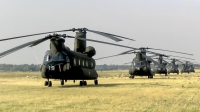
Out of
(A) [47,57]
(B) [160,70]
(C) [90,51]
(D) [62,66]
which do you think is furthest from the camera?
(B) [160,70]

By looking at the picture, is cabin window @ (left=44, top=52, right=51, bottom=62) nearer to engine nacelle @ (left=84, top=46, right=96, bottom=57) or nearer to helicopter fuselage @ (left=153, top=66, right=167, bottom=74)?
engine nacelle @ (left=84, top=46, right=96, bottom=57)

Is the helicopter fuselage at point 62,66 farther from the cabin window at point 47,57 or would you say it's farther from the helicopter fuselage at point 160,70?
the helicopter fuselage at point 160,70

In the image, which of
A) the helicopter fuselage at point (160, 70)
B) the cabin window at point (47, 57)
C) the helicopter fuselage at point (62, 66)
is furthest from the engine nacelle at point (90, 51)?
the helicopter fuselage at point (160, 70)

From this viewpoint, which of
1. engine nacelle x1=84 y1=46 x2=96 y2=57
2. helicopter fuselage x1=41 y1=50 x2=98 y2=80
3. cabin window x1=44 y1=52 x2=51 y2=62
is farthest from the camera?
engine nacelle x1=84 y1=46 x2=96 y2=57

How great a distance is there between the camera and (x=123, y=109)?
11711mm

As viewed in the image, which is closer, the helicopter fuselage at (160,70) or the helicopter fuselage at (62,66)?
the helicopter fuselage at (62,66)

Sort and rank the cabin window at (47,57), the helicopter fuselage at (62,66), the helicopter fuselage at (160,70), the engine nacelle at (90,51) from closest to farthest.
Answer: the helicopter fuselage at (62,66)
the cabin window at (47,57)
the engine nacelle at (90,51)
the helicopter fuselage at (160,70)

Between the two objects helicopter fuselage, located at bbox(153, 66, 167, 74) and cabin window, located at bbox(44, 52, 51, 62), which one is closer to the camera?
cabin window, located at bbox(44, 52, 51, 62)

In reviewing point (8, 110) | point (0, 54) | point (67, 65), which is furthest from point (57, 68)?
point (8, 110)

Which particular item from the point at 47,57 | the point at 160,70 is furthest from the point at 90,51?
the point at 160,70

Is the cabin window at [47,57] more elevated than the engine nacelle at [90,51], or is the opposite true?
the engine nacelle at [90,51]

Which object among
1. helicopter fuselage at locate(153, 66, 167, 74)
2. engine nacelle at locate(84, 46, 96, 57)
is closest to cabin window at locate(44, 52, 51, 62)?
engine nacelle at locate(84, 46, 96, 57)

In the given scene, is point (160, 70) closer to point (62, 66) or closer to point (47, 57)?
point (62, 66)

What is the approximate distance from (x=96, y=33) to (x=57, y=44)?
3551mm
